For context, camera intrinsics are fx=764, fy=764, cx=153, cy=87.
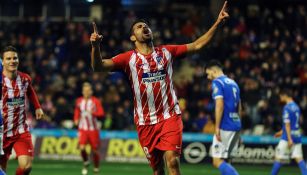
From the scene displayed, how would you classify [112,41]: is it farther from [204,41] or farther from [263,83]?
[204,41]

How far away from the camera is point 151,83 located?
10.1 meters

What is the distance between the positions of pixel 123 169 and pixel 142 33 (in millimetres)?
11118

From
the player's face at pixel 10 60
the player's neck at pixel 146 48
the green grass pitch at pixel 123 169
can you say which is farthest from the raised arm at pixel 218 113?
the green grass pitch at pixel 123 169

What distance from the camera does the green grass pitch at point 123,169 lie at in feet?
63.4

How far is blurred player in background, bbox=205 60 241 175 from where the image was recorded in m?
13.0

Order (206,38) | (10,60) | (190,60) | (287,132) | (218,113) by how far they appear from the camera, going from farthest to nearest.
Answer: (190,60) < (287,132) < (218,113) < (10,60) < (206,38)

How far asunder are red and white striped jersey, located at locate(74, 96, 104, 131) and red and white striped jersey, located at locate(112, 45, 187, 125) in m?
9.51

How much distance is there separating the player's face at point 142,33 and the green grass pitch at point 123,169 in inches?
348

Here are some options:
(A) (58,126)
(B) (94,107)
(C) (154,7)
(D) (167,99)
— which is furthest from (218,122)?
(C) (154,7)

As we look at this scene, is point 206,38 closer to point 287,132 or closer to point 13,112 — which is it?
point 13,112

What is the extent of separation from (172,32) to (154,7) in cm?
426

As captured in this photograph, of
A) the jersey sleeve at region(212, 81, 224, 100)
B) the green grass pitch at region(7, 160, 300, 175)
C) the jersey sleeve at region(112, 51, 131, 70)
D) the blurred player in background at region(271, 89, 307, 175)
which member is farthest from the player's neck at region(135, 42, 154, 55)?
the green grass pitch at region(7, 160, 300, 175)

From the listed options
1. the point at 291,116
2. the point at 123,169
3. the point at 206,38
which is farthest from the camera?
the point at 123,169

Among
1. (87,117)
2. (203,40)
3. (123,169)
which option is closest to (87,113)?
(87,117)
